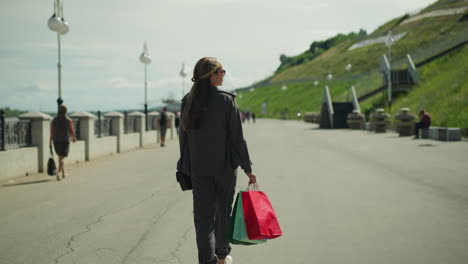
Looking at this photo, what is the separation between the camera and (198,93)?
12.7ft

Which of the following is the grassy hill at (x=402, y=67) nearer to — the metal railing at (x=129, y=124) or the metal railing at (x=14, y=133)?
the metal railing at (x=129, y=124)

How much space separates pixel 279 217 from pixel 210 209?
293 centimetres

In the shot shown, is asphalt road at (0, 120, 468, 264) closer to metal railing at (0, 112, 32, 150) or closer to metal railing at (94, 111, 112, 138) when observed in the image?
metal railing at (0, 112, 32, 150)

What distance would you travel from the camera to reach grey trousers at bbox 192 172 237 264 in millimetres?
3893

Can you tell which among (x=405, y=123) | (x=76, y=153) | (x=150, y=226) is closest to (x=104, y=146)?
(x=76, y=153)

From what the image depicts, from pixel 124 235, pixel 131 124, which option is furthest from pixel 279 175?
pixel 131 124

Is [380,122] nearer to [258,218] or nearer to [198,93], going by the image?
[258,218]

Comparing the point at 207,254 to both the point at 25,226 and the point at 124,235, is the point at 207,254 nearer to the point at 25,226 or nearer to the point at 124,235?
the point at 124,235

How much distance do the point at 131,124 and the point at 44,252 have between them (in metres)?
17.5

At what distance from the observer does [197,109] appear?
383cm

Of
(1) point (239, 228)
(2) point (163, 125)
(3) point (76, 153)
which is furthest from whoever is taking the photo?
(2) point (163, 125)

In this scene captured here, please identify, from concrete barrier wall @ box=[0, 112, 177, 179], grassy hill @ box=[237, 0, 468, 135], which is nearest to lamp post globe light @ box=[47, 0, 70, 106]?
concrete barrier wall @ box=[0, 112, 177, 179]

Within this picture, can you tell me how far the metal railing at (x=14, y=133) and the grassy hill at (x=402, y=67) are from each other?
20.2 meters

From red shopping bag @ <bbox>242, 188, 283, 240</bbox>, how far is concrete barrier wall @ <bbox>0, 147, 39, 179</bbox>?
8738 millimetres
